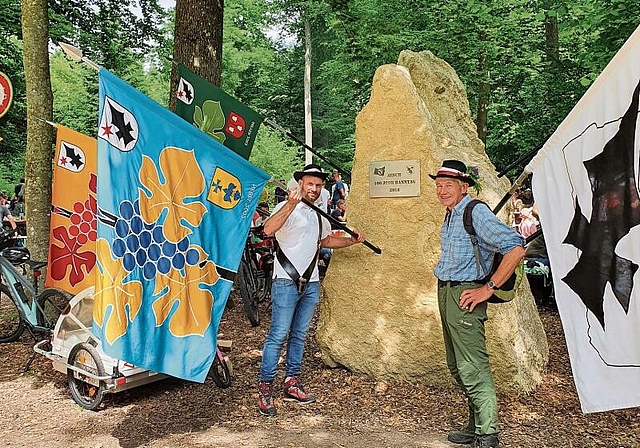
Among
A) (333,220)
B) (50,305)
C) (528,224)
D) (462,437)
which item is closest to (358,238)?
(333,220)

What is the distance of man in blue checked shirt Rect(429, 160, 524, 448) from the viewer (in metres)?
3.80

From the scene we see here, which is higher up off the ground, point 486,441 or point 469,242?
point 469,242

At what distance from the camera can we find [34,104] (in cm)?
709

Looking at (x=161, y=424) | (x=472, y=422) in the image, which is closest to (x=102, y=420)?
(x=161, y=424)

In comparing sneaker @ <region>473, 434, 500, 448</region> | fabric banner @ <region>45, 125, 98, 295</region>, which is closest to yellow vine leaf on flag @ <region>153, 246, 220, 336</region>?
sneaker @ <region>473, 434, 500, 448</region>

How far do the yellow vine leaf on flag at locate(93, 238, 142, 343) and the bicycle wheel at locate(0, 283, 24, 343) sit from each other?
3156 millimetres

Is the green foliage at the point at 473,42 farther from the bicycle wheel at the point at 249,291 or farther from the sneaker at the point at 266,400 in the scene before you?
the sneaker at the point at 266,400

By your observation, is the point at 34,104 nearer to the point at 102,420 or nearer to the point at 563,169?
the point at 102,420

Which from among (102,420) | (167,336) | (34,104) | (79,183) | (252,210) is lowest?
(102,420)

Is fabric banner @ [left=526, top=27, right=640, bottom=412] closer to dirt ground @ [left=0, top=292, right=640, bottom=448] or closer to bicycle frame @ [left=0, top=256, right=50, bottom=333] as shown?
dirt ground @ [left=0, top=292, right=640, bottom=448]

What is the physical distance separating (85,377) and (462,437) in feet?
9.72

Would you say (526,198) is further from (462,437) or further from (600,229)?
(600,229)

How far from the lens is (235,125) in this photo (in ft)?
19.1

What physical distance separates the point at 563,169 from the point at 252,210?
222 cm
